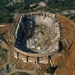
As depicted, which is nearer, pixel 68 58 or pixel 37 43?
pixel 68 58

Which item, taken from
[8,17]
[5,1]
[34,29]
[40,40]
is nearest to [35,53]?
[40,40]

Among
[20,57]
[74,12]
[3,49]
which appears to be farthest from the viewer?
[74,12]

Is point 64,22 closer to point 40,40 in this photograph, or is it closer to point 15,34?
point 40,40

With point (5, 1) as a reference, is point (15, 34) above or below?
above

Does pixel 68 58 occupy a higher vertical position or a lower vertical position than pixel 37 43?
higher

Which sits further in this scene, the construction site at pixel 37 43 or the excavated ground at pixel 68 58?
the construction site at pixel 37 43

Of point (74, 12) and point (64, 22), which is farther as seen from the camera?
point (74, 12)

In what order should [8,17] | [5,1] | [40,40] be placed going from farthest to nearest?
[5,1], [8,17], [40,40]

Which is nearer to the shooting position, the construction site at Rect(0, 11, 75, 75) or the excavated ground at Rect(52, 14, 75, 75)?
the excavated ground at Rect(52, 14, 75, 75)
